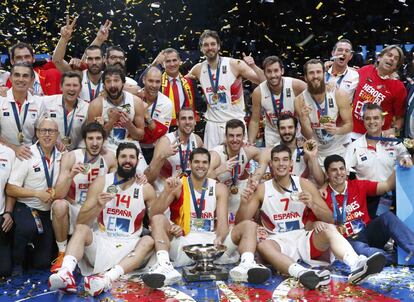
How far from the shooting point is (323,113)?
6129mm

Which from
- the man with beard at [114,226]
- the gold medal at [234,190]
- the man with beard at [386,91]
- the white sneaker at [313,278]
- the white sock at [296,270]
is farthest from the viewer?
the man with beard at [386,91]

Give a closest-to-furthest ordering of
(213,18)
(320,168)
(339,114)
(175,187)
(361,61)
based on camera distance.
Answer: (175,187) → (320,168) → (339,114) → (361,61) → (213,18)

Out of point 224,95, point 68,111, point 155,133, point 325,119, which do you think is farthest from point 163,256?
point 224,95

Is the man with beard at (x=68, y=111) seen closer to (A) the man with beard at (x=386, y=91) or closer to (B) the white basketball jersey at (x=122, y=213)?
(B) the white basketball jersey at (x=122, y=213)

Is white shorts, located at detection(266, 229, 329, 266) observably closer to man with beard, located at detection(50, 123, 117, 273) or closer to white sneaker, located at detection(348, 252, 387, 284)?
white sneaker, located at detection(348, 252, 387, 284)

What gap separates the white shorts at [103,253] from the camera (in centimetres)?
508

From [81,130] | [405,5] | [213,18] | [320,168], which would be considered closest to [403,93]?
[320,168]

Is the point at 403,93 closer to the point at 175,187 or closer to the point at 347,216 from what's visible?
the point at 347,216

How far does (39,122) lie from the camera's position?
5578mm

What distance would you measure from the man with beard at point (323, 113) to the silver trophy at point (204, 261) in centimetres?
160

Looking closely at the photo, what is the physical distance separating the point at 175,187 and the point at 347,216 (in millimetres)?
1423

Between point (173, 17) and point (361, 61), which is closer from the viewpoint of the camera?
Result: point (361, 61)

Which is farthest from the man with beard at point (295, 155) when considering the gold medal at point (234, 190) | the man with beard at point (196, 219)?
the man with beard at point (196, 219)

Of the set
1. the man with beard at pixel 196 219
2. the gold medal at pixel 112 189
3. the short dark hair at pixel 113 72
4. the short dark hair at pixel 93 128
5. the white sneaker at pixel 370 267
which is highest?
the short dark hair at pixel 113 72
